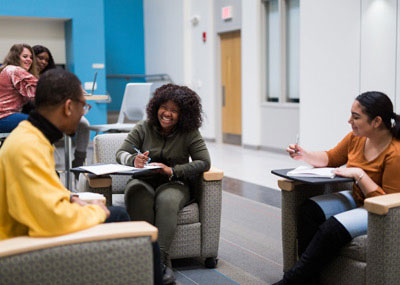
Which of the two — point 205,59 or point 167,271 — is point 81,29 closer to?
point 205,59

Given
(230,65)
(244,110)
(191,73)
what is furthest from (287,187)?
(191,73)

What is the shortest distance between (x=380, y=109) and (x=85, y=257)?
5.27 feet

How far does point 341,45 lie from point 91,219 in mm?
5289

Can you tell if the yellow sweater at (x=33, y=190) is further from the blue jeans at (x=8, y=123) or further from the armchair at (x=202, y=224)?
the blue jeans at (x=8, y=123)

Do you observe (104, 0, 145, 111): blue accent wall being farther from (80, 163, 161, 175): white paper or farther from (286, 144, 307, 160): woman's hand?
(286, 144, 307, 160): woman's hand

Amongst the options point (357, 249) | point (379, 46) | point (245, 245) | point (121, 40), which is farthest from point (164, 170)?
point (121, 40)

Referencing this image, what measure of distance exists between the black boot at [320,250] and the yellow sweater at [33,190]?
1157 millimetres

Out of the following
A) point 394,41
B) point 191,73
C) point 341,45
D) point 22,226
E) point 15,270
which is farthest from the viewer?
point 191,73

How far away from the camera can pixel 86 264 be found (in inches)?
63.4

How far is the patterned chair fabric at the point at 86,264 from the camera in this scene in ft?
5.05

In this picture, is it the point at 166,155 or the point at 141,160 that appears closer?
the point at 141,160

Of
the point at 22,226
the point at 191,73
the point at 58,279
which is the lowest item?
the point at 58,279

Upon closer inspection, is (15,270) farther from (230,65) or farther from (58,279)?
(230,65)

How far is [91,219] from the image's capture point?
171 centimetres
